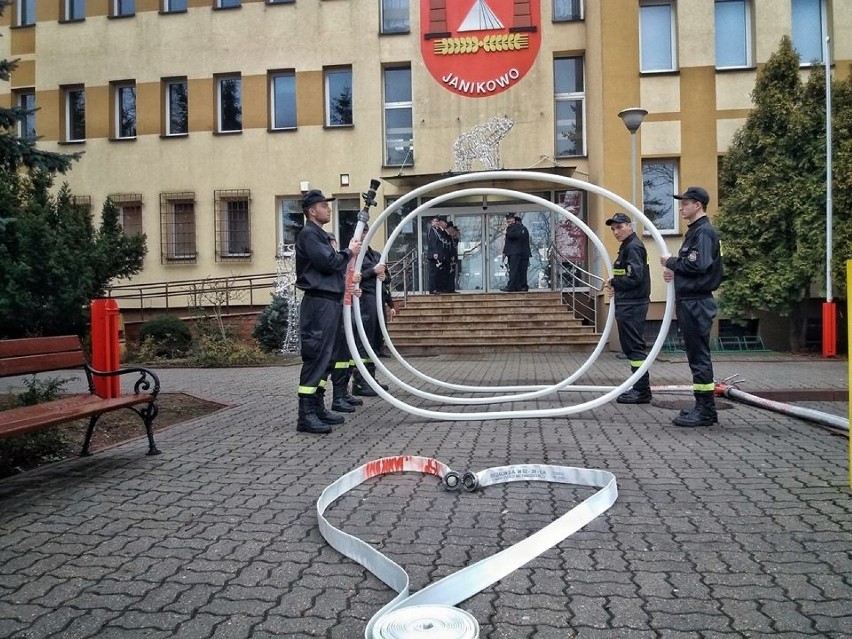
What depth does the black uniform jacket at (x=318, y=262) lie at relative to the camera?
6.62 m

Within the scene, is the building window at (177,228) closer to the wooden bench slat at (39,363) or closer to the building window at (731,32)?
the building window at (731,32)

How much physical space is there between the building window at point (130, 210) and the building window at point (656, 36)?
14539 millimetres

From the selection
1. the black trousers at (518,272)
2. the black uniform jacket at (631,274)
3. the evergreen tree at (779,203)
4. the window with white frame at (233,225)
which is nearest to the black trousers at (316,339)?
the black uniform jacket at (631,274)

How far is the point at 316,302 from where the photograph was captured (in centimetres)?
671

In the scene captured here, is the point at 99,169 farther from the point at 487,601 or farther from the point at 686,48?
the point at 487,601

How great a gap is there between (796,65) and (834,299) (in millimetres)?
4889

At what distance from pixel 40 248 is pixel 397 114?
40.9 feet

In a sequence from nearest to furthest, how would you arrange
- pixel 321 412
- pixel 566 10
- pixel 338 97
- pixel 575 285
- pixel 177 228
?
pixel 321 412, pixel 575 285, pixel 566 10, pixel 338 97, pixel 177 228

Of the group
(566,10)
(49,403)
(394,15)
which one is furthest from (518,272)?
(49,403)

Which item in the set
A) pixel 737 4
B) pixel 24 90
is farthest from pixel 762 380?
pixel 24 90

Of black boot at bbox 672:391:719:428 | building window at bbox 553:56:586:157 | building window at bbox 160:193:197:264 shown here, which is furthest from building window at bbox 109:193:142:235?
black boot at bbox 672:391:719:428

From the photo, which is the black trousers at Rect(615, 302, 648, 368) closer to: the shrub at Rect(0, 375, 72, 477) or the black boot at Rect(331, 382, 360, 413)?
the black boot at Rect(331, 382, 360, 413)

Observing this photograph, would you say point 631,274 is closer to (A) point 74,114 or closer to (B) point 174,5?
(B) point 174,5

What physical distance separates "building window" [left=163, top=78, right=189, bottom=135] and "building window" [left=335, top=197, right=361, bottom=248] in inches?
206
